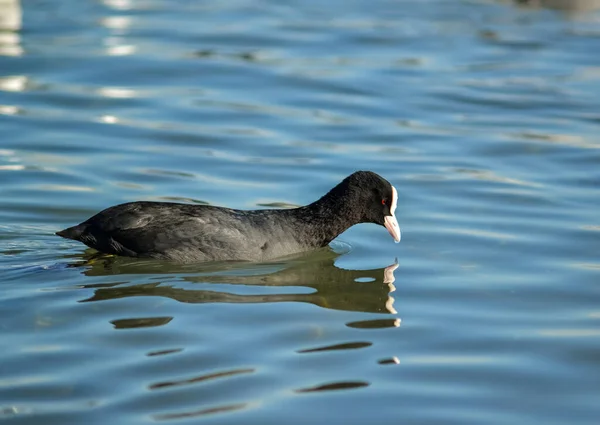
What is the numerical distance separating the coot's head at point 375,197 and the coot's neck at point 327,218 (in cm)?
4

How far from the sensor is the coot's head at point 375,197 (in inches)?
Result: 336

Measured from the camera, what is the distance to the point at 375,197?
338 inches

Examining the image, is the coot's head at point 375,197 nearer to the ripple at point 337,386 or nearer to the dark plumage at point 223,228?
the dark plumage at point 223,228

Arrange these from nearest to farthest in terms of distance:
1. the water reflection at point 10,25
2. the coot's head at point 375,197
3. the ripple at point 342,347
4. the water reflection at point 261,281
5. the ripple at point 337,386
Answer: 1. the ripple at point 337,386
2. the ripple at point 342,347
3. the water reflection at point 261,281
4. the coot's head at point 375,197
5. the water reflection at point 10,25

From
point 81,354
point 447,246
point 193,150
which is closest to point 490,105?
point 193,150

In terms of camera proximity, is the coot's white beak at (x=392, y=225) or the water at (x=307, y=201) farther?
the coot's white beak at (x=392, y=225)

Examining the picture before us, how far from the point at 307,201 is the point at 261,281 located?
2.47 metres

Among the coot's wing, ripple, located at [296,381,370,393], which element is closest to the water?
ripple, located at [296,381,370,393]

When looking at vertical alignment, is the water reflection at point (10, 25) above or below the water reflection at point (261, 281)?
above

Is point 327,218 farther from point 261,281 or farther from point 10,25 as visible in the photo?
point 10,25

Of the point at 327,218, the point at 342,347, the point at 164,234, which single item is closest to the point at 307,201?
the point at 327,218

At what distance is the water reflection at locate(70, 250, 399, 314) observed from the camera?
746 centimetres

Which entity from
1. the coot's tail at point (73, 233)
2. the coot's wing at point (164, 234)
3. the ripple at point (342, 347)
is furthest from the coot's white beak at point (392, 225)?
the coot's tail at point (73, 233)

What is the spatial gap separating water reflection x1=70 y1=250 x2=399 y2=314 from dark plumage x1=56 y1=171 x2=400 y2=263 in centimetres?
11
